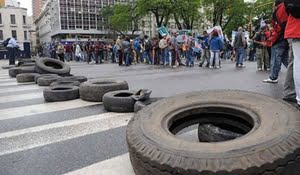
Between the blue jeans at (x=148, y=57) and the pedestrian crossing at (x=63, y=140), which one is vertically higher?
the blue jeans at (x=148, y=57)

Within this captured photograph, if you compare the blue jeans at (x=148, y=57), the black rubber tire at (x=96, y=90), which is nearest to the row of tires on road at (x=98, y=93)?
the black rubber tire at (x=96, y=90)

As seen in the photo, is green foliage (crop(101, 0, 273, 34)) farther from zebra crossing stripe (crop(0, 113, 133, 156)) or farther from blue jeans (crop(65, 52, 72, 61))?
zebra crossing stripe (crop(0, 113, 133, 156))

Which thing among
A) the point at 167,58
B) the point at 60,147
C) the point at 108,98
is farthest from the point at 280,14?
the point at 167,58

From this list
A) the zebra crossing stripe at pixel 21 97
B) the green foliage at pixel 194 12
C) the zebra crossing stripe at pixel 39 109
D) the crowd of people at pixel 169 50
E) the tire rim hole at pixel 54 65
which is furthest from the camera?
the green foliage at pixel 194 12

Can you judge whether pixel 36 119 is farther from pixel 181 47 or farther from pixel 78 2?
pixel 78 2

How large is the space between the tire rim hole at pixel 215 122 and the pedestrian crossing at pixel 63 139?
65 cm

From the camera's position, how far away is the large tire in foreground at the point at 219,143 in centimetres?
213

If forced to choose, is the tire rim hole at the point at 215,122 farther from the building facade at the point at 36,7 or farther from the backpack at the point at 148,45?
the building facade at the point at 36,7

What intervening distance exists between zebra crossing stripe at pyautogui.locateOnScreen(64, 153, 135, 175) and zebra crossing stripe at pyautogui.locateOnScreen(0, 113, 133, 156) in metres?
1.07

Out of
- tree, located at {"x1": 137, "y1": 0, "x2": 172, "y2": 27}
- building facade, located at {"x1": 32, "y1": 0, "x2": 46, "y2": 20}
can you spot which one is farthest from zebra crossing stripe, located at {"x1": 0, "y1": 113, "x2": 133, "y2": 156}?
building facade, located at {"x1": 32, "y1": 0, "x2": 46, "y2": 20}

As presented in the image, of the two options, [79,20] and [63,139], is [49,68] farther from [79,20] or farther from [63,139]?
[79,20]

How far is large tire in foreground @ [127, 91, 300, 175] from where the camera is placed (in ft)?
6.99

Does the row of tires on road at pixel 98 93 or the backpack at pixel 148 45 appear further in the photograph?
the backpack at pixel 148 45

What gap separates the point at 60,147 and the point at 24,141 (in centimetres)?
64
